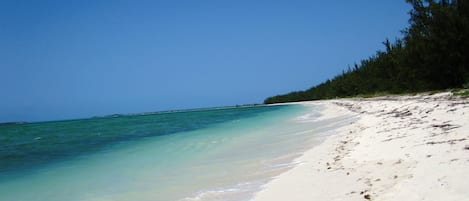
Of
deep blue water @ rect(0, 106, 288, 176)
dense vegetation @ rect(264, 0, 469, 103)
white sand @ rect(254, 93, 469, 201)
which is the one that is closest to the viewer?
white sand @ rect(254, 93, 469, 201)

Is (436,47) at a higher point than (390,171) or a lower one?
higher

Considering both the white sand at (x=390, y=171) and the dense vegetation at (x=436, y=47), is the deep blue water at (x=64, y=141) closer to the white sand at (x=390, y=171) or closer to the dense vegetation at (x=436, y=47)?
the white sand at (x=390, y=171)

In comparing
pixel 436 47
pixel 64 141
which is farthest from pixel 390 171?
pixel 436 47

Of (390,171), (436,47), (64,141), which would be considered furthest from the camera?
(436,47)

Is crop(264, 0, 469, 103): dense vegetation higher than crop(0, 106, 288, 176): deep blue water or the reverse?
higher

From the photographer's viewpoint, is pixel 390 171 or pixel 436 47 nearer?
pixel 390 171

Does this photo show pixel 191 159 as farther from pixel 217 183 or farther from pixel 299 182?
pixel 299 182

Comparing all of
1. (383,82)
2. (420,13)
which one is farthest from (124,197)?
(383,82)

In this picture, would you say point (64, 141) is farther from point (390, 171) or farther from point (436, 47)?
point (436, 47)

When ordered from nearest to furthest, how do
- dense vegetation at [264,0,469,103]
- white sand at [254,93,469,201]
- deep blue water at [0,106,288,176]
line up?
1. white sand at [254,93,469,201]
2. deep blue water at [0,106,288,176]
3. dense vegetation at [264,0,469,103]

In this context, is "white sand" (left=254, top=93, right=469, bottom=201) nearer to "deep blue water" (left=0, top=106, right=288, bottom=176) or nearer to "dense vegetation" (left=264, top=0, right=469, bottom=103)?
"deep blue water" (left=0, top=106, right=288, bottom=176)

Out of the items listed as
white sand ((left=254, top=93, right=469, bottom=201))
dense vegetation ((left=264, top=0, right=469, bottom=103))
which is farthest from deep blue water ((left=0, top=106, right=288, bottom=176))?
dense vegetation ((left=264, top=0, right=469, bottom=103))

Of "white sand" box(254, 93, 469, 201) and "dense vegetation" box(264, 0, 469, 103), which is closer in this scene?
"white sand" box(254, 93, 469, 201)

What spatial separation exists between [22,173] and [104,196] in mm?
6693
